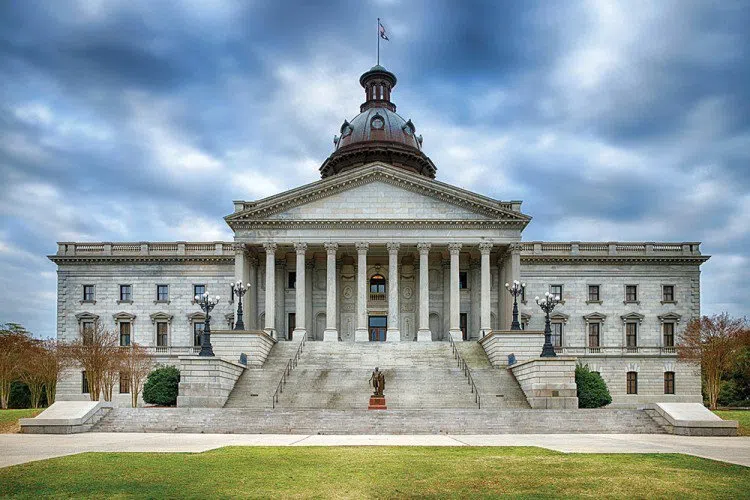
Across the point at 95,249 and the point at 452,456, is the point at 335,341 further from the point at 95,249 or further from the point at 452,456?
the point at 452,456

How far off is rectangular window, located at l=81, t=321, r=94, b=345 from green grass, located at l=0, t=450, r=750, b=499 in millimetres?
35921

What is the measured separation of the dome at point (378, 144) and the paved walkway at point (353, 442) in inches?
1707

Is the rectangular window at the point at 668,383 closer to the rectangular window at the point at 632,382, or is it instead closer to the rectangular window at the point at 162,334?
the rectangular window at the point at 632,382

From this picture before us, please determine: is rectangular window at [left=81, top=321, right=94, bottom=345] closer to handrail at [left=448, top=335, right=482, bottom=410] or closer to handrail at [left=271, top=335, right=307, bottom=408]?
handrail at [left=271, top=335, right=307, bottom=408]

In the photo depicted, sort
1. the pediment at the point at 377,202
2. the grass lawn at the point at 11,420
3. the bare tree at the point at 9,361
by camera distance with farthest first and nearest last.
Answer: the pediment at the point at 377,202, the bare tree at the point at 9,361, the grass lawn at the point at 11,420

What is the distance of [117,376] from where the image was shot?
55750 millimetres

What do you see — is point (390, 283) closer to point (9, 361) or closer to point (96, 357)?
point (96, 357)

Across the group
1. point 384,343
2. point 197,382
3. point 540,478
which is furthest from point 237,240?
point 540,478

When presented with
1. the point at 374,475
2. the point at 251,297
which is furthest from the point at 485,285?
the point at 374,475

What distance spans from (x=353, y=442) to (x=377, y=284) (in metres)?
36.9

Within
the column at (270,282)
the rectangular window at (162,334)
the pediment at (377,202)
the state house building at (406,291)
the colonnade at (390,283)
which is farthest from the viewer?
the rectangular window at (162,334)

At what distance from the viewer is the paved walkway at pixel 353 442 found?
65.7 ft

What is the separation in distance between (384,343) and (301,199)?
42.1 ft

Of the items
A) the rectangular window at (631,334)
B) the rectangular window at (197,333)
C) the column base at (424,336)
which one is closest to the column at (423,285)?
the column base at (424,336)
